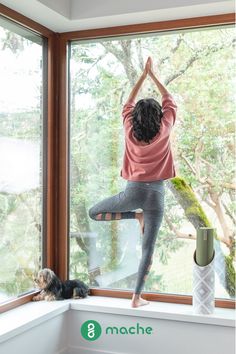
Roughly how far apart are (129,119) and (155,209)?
57 centimetres

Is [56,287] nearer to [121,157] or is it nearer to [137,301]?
[137,301]

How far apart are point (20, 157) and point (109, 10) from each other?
102 centimetres

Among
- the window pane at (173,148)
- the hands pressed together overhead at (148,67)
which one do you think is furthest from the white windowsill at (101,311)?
the hands pressed together overhead at (148,67)

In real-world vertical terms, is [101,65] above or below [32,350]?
above

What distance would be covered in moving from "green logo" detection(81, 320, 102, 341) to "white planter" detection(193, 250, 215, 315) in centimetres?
62

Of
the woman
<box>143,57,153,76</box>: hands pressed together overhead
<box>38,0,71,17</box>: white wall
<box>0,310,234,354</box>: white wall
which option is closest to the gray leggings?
the woman

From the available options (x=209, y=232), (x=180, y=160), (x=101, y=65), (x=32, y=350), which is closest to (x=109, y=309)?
(x=32, y=350)

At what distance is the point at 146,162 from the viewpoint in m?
3.16

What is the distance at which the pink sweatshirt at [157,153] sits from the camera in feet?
10.3

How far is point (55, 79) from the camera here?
3527 millimetres

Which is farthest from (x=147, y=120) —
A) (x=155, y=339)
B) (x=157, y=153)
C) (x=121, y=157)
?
(x=155, y=339)

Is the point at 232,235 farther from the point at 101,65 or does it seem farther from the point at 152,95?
the point at 101,65

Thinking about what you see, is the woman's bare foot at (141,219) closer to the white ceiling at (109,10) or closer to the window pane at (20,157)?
the window pane at (20,157)

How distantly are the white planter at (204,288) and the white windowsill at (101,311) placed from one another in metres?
0.05
